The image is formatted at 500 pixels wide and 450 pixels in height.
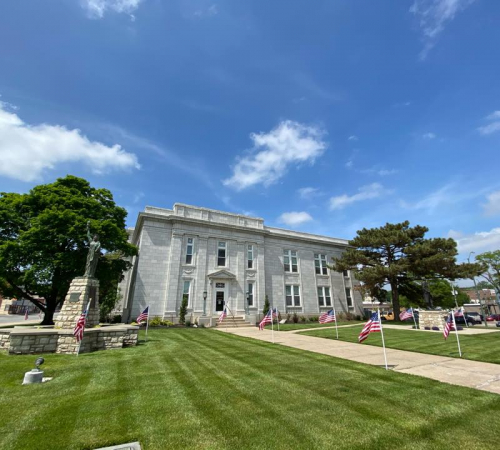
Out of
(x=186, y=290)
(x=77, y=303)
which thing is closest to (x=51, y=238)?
(x=77, y=303)

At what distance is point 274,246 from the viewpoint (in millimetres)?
30391

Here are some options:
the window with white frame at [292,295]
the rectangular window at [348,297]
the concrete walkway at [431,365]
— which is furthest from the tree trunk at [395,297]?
the concrete walkway at [431,365]

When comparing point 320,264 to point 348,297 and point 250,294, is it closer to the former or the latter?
point 348,297

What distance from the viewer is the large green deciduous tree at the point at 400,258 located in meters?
25.6

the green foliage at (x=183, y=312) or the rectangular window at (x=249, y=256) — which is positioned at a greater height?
the rectangular window at (x=249, y=256)

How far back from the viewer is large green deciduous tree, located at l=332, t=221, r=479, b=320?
25.6 m

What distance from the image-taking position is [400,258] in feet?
90.9

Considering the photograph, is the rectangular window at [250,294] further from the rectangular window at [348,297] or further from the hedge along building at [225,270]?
the rectangular window at [348,297]

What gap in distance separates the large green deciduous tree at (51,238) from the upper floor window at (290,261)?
1663cm

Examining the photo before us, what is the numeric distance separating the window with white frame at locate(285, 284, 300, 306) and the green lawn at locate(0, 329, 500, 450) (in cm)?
2154

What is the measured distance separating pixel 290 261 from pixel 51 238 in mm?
22828

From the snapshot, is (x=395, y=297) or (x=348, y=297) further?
(x=348, y=297)

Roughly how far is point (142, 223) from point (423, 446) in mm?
24446

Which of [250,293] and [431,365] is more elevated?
[250,293]
